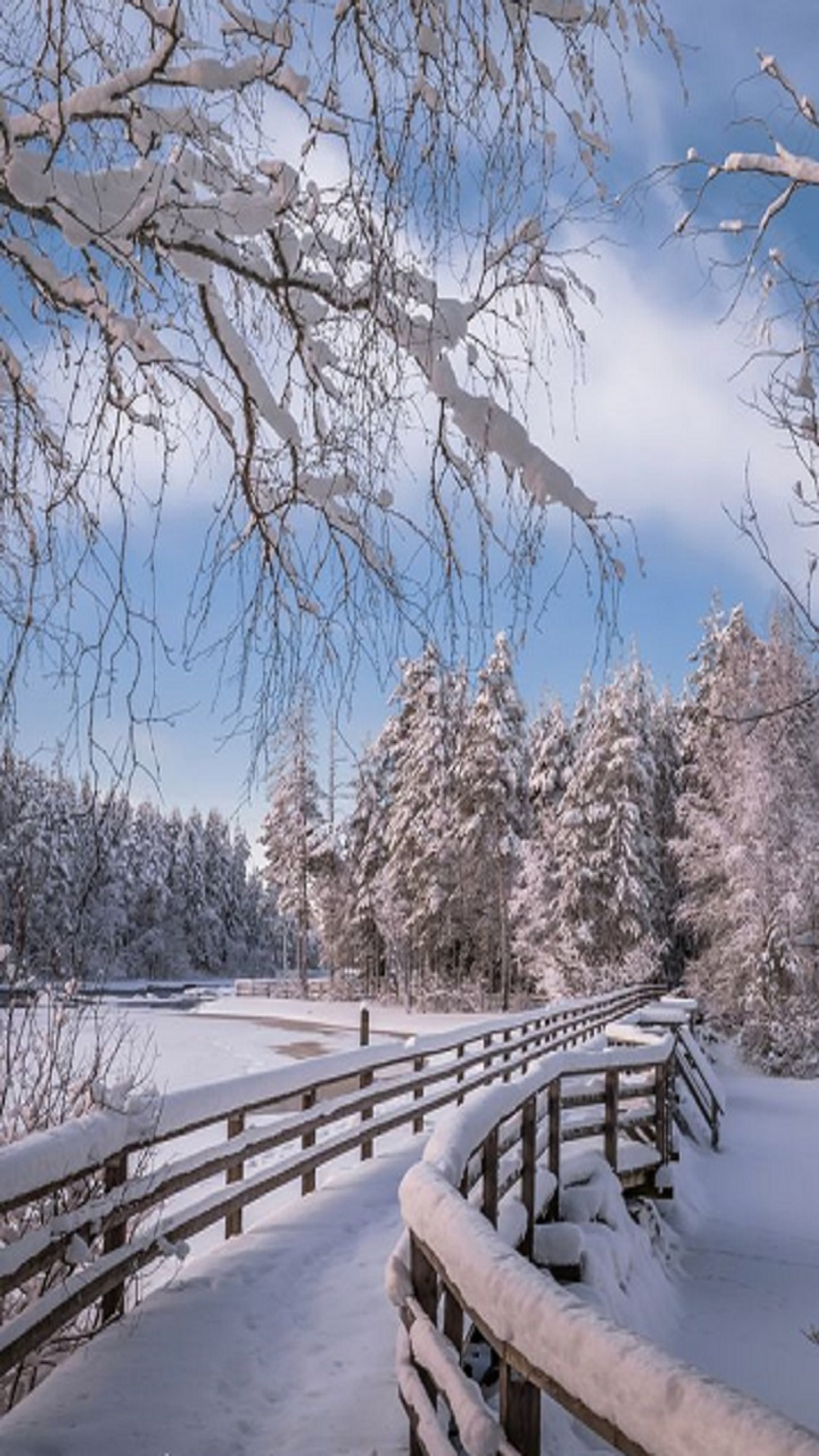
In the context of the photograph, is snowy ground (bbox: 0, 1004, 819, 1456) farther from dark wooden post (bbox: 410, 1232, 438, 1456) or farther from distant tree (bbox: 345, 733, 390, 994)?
distant tree (bbox: 345, 733, 390, 994)

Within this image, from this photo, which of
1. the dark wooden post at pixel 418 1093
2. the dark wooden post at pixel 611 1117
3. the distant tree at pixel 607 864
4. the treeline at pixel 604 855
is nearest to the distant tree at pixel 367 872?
the treeline at pixel 604 855

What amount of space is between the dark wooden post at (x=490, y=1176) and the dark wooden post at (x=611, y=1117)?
4.64 meters

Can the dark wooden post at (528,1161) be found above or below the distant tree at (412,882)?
below

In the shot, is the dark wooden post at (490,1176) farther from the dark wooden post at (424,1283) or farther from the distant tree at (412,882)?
the distant tree at (412,882)

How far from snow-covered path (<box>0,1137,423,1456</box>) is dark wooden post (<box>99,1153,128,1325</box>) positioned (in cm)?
11

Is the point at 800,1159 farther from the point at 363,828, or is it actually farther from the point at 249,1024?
the point at 363,828

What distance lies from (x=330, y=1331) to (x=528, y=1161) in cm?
158

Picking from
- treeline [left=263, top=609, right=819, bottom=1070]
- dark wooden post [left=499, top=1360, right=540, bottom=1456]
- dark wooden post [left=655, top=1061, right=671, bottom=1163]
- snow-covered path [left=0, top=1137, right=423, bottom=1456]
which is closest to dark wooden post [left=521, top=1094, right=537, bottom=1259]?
snow-covered path [left=0, top=1137, right=423, bottom=1456]

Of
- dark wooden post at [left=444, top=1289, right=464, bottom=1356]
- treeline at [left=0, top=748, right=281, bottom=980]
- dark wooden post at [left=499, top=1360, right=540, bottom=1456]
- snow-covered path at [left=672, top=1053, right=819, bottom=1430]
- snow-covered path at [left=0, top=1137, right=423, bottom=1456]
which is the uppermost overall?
treeline at [left=0, top=748, right=281, bottom=980]

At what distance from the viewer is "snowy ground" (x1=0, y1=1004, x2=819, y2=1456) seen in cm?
436

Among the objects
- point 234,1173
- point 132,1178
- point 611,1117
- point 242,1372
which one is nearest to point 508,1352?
point 242,1372

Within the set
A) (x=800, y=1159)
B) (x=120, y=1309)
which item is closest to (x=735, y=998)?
(x=800, y=1159)

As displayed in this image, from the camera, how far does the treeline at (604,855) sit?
28.5 metres

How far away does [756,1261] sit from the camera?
1123 cm
